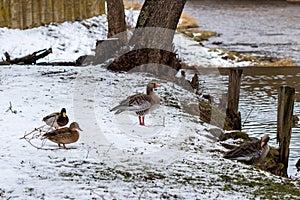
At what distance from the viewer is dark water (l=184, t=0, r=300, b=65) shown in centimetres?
2944

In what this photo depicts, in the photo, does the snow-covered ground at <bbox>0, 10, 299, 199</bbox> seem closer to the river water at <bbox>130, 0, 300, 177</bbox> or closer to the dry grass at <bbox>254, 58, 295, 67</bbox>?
the river water at <bbox>130, 0, 300, 177</bbox>

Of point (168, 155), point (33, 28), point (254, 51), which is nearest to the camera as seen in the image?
point (168, 155)

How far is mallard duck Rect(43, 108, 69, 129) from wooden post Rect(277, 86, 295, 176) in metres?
4.15

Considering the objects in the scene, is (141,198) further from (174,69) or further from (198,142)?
(174,69)

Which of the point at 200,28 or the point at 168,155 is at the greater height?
the point at 168,155

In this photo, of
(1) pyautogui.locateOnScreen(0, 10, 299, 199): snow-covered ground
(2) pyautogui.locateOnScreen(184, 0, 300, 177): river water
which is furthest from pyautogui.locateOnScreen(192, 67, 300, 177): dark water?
(1) pyautogui.locateOnScreen(0, 10, 299, 199): snow-covered ground

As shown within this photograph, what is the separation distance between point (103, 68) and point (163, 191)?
7.85 meters

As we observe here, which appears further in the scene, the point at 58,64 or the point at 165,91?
the point at 58,64

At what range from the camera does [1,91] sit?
1116cm

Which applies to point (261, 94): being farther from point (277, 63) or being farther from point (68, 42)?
point (68, 42)

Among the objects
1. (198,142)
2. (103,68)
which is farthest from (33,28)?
(198,142)

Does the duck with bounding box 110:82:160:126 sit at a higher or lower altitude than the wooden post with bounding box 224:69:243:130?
higher

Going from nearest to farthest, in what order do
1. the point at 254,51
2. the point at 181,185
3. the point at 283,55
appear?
1. the point at 181,185
2. the point at 283,55
3. the point at 254,51

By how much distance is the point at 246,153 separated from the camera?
9102 millimetres
